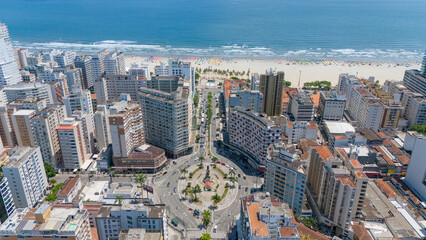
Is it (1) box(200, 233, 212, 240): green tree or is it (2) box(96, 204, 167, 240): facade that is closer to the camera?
(2) box(96, 204, 167, 240): facade

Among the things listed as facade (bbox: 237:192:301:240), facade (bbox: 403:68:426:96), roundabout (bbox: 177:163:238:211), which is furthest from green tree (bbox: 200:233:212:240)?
facade (bbox: 403:68:426:96)

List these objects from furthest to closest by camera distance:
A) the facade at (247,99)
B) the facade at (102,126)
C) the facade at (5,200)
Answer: the facade at (247,99) < the facade at (102,126) < the facade at (5,200)

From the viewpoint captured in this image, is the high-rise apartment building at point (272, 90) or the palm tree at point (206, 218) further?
the high-rise apartment building at point (272, 90)

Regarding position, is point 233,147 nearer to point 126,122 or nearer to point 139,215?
point 126,122

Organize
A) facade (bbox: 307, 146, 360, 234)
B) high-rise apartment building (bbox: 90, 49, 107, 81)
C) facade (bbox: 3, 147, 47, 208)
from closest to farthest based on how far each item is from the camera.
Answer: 1. facade (bbox: 307, 146, 360, 234)
2. facade (bbox: 3, 147, 47, 208)
3. high-rise apartment building (bbox: 90, 49, 107, 81)

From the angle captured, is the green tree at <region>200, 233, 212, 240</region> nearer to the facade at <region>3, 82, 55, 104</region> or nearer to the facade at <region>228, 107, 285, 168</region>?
the facade at <region>228, 107, 285, 168</region>

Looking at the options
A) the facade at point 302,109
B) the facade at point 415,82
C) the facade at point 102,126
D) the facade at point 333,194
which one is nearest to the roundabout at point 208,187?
the facade at point 333,194

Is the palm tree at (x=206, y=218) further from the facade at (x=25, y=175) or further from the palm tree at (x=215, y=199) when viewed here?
the facade at (x=25, y=175)

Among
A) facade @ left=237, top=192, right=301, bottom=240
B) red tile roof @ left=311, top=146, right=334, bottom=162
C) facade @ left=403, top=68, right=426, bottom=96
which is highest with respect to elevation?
facade @ left=403, top=68, right=426, bottom=96
